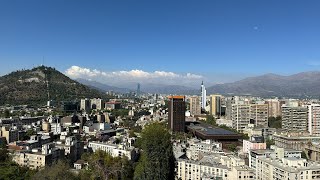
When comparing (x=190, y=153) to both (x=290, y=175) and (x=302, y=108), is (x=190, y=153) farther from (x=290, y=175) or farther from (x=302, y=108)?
(x=302, y=108)

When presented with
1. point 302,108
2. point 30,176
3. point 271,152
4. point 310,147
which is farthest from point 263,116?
point 30,176

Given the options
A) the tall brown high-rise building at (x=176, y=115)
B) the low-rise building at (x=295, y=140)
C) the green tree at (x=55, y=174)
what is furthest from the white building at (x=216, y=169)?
the tall brown high-rise building at (x=176, y=115)

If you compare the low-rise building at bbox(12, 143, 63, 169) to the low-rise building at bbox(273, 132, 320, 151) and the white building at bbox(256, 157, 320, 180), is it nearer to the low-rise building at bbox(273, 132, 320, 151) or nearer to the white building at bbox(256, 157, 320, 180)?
the white building at bbox(256, 157, 320, 180)

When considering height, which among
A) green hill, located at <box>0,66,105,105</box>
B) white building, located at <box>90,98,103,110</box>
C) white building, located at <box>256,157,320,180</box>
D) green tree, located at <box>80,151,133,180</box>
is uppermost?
green hill, located at <box>0,66,105,105</box>

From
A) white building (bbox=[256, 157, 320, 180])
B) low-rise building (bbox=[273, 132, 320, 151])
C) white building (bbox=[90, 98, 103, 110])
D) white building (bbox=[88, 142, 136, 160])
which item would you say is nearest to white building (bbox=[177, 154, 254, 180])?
white building (bbox=[256, 157, 320, 180])

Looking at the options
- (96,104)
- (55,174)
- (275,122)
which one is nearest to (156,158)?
(55,174)

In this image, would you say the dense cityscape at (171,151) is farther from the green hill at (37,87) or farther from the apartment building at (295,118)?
the green hill at (37,87)

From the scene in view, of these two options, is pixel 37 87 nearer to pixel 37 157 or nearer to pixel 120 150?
pixel 120 150
